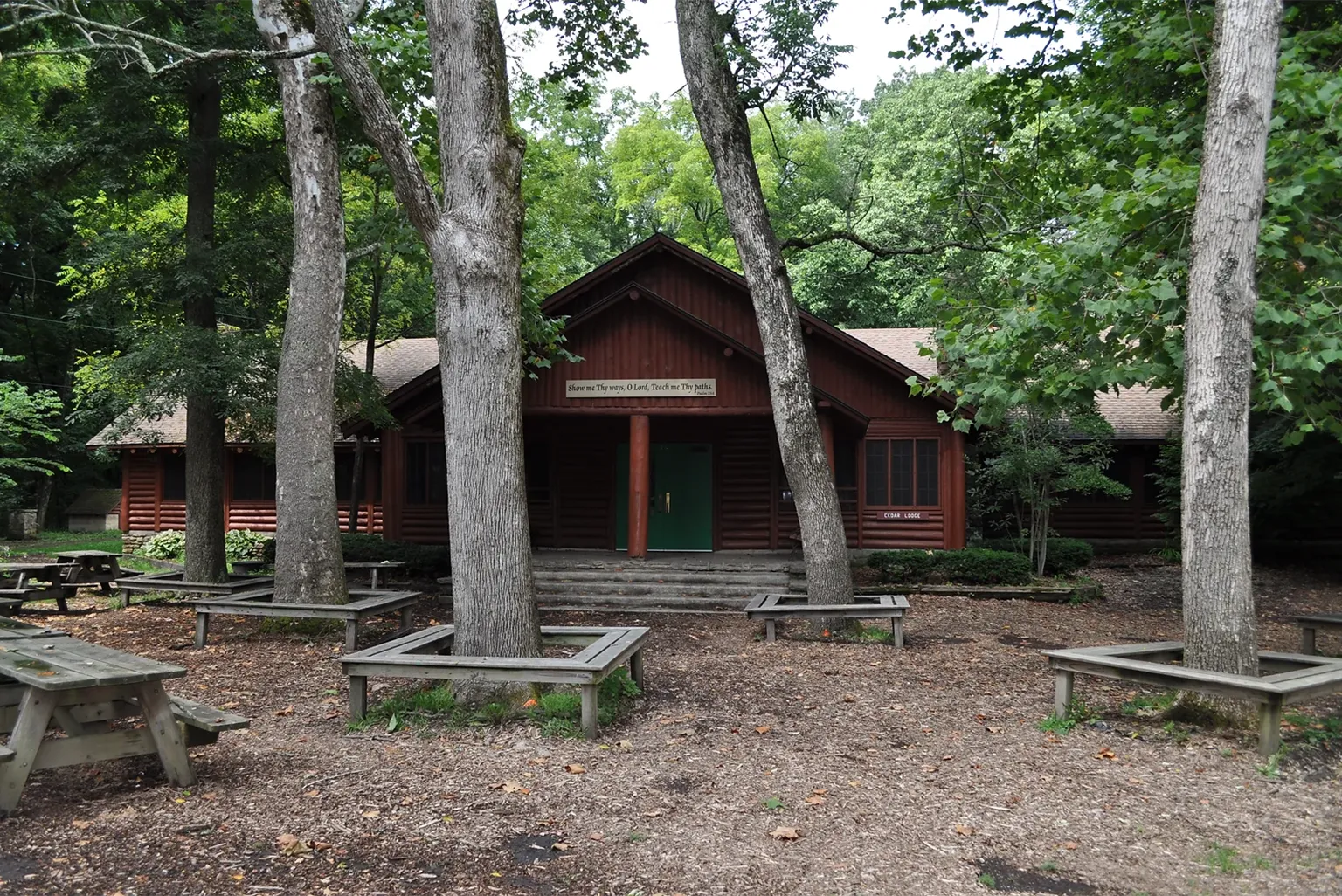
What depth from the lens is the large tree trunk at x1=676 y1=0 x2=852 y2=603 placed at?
441 inches

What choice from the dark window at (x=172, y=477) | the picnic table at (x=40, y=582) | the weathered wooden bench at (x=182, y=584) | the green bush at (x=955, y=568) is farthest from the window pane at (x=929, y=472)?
the dark window at (x=172, y=477)

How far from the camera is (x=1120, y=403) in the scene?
23.0 metres

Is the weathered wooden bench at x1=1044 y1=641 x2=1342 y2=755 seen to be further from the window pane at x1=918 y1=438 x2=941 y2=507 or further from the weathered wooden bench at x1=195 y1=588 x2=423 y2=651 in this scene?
the window pane at x1=918 y1=438 x2=941 y2=507

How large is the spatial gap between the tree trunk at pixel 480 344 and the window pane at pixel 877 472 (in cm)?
1181

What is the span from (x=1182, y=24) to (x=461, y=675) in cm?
918

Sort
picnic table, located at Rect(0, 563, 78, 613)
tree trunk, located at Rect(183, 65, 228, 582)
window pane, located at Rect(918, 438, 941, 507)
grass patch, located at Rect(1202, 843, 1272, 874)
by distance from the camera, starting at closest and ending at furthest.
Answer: grass patch, located at Rect(1202, 843, 1272, 874) → picnic table, located at Rect(0, 563, 78, 613) → tree trunk, located at Rect(183, 65, 228, 582) → window pane, located at Rect(918, 438, 941, 507)

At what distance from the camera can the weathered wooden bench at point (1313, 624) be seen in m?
9.15

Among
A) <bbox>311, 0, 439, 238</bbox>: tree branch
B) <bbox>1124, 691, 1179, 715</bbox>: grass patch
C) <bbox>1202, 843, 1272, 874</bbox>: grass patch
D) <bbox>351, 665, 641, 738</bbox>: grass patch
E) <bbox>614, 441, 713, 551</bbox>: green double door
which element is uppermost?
<bbox>311, 0, 439, 238</bbox>: tree branch

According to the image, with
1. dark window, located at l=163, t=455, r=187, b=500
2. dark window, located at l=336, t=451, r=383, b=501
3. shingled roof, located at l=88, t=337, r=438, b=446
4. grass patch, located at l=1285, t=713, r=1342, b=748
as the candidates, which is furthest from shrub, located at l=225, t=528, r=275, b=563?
grass patch, located at l=1285, t=713, r=1342, b=748

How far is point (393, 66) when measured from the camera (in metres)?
11.0

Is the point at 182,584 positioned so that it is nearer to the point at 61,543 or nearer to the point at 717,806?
the point at 717,806

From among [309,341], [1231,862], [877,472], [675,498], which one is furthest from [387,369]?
[1231,862]

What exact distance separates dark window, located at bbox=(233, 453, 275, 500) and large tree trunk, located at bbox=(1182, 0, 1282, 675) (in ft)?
71.0

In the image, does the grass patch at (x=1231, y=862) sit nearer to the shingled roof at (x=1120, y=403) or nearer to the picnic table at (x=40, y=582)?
the picnic table at (x=40, y=582)
